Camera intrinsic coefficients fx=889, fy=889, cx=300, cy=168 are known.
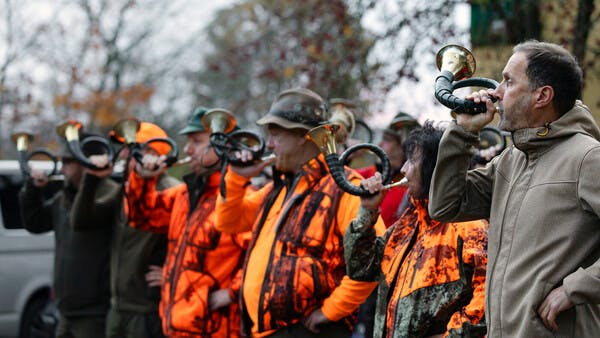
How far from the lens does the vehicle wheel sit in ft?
31.4

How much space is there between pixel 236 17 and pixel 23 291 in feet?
71.7

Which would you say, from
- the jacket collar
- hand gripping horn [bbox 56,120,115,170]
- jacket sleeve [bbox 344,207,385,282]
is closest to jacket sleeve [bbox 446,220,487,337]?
jacket sleeve [bbox 344,207,385,282]

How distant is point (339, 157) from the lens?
444 centimetres

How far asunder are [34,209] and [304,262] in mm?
3945

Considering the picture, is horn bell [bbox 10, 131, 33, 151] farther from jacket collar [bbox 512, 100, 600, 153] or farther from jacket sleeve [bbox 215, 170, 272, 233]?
jacket collar [bbox 512, 100, 600, 153]

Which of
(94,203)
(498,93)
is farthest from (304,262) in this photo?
(94,203)

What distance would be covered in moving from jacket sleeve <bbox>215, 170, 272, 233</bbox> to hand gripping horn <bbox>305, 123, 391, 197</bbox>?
1020 millimetres

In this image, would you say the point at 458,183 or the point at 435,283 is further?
the point at 435,283

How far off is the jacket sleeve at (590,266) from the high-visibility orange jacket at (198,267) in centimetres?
306

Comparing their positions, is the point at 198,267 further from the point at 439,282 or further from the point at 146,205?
the point at 439,282

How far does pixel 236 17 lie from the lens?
99.8 ft

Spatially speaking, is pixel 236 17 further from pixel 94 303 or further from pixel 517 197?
pixel 517 197

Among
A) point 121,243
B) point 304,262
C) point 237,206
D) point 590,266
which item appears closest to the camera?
point 590,266

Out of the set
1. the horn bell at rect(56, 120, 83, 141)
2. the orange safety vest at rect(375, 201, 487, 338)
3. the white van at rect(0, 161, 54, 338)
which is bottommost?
the white van at rect(0, 161, 54, 338)
